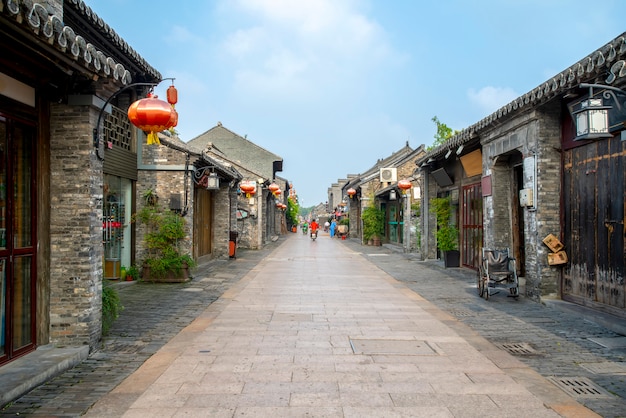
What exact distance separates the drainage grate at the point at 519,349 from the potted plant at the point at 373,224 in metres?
22.4

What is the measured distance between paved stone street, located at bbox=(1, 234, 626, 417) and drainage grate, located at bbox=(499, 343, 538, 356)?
0.04ft

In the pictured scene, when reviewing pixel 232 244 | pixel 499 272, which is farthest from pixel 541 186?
pixel 232 244

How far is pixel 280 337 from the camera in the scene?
6.43 m

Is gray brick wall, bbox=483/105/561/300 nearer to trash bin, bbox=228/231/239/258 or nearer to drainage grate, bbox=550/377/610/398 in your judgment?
drainage grate, bbox=550/377/610/398

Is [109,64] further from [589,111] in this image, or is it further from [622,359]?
[622,359]

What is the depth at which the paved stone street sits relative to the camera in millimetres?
4363

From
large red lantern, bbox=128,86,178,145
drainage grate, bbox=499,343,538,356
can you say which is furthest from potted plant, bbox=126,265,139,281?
drainage grate, bbox=499,343,538,356

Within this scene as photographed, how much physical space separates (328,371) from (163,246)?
25.7 feet

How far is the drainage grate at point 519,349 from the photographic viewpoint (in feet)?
18.9

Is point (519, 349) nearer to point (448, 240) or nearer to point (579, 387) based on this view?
point (579, 387)

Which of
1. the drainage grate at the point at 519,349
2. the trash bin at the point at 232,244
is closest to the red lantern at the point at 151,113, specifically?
the drainage grate at the point at 519,349

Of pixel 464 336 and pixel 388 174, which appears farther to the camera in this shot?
pixel 388 174

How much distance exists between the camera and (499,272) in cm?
920

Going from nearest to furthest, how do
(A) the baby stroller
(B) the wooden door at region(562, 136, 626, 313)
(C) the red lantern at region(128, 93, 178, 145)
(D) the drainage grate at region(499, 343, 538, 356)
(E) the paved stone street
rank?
(E) the paved stone street < (D) the drainage grate at region(499, 343, 538, 356) < (C) the red lantern at region(128, 93, 178, 145) < (B) the wooden door at region(562, 136, 626, 313) < (A) the baby stroller
